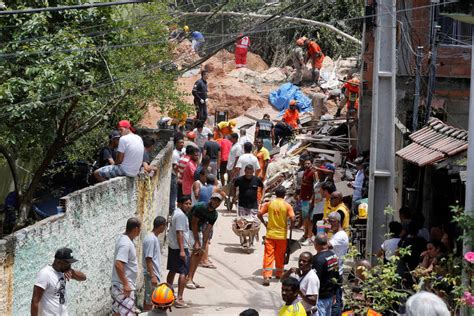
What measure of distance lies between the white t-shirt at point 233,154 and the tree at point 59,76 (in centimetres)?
237

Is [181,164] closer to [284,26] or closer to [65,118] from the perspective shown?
[65,118]

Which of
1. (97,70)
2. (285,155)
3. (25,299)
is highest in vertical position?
(97,70)

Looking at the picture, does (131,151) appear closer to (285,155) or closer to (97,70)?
(97,70)

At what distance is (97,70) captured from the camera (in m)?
16.3

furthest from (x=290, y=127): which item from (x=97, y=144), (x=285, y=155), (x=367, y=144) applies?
(x=97, y=144)

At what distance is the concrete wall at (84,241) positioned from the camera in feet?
31.8

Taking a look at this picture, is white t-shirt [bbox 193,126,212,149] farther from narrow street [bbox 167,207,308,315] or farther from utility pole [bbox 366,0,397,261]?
utility pole [bbox 366,0,397,261]

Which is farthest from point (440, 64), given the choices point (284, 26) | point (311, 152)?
point (284, 26)

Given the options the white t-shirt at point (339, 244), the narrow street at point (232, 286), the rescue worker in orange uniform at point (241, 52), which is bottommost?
the narrow street at point (232, 286)

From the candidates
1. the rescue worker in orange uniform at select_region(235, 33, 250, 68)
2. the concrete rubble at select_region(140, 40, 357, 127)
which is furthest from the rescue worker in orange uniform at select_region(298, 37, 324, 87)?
the rescue worker in orange uniform at select_region(235, 33, 250, 68)

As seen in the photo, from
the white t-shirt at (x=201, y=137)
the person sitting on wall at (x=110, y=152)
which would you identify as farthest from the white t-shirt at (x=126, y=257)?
the white t-shirt at (x=201, y=137)

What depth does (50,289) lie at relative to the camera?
31.9ft

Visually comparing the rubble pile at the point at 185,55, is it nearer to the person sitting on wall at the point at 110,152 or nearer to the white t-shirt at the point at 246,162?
the white t-shirt at the point at 246,162

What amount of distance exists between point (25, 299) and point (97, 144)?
10388mm
